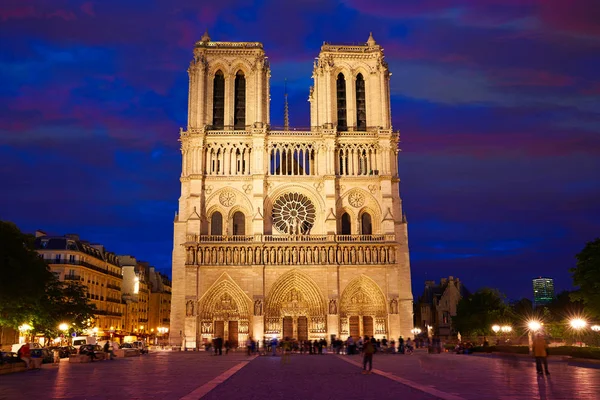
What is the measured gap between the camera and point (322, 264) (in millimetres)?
54406

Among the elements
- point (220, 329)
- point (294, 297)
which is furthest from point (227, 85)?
point (220, 329)

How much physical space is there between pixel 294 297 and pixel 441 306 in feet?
119

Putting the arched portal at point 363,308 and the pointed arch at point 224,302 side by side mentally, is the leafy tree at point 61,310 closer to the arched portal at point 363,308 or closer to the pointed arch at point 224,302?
the pointed arch at point 224,302

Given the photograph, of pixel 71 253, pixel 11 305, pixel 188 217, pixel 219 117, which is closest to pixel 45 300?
pixel 11 305

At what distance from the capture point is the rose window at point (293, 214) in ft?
187

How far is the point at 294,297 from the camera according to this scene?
2154 inches

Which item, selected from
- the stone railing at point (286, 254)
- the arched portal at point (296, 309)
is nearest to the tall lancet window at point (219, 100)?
the stone railing at point (286, 254)

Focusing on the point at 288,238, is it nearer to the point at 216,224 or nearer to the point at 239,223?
the point at 239,223

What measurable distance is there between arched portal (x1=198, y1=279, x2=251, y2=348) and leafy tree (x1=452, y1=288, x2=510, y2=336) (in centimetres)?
2522

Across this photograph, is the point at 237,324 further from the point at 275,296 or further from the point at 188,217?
the point at 188,217

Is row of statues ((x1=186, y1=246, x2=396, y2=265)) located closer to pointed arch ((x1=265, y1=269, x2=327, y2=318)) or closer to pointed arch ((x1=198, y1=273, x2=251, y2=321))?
pointed arch ((x1=265, y1=269, x2=327, y2=318))

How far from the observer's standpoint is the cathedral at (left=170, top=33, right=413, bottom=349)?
2125 inches

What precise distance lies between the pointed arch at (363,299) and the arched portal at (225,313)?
26.5 ft

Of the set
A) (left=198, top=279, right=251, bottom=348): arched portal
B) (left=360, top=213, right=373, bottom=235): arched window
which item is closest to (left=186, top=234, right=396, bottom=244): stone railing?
(left=360, top=213, right=373, bottom=235): arched window
